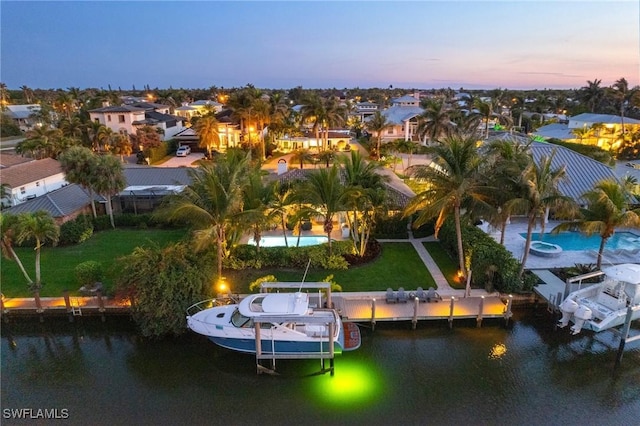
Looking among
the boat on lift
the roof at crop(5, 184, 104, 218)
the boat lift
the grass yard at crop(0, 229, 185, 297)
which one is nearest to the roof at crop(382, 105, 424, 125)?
the grass yard at crop(0, 229, 185, 297)

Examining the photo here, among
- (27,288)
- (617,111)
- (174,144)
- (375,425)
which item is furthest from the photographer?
(617,111)

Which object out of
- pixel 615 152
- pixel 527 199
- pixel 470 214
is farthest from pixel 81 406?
pixel 615 152

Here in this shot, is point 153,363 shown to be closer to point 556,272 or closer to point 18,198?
point 556,272

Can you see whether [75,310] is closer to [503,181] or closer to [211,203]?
[211,203]

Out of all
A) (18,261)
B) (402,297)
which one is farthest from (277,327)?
(18,261)

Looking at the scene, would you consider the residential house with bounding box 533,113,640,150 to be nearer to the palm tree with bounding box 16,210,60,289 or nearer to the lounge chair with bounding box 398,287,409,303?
the lounge chair with bounding box 398,287,409,303

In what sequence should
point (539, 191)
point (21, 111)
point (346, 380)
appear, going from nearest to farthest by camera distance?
1. point (346, 380)
2. point (539, 191)
3. point (21, 111)
